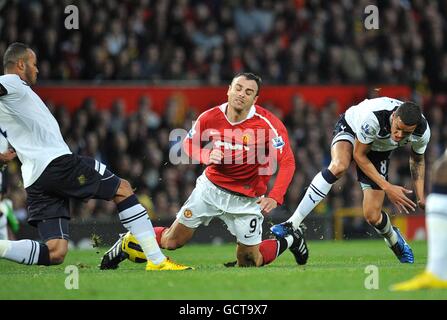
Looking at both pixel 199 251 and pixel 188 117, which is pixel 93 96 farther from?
pixel 199 251

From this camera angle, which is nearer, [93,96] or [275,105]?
[93,96]

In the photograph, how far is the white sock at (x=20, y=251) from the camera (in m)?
8.14

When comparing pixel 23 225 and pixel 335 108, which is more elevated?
pixel 335 108

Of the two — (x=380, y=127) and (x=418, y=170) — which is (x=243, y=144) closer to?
(x=380, y=127)

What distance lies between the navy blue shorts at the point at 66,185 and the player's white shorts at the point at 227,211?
3.64 feet

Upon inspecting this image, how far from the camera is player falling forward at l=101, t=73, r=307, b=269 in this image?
930 cm

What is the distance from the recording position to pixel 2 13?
52.5 ft

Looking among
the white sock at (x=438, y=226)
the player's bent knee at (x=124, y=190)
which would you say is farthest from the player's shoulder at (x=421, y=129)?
the white sock at (x=438, y=226)

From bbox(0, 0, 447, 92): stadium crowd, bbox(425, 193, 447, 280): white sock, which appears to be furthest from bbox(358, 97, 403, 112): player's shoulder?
bbox(0, 0, 447, 92): stadium crowd

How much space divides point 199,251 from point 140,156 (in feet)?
8.93

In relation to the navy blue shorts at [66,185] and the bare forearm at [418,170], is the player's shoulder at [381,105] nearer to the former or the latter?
the bare forearm at [418,170]

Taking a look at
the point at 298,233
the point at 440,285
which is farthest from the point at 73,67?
the point at 440,285

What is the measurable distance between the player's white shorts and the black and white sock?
1595 mm

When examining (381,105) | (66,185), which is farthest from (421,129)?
(66,185)
